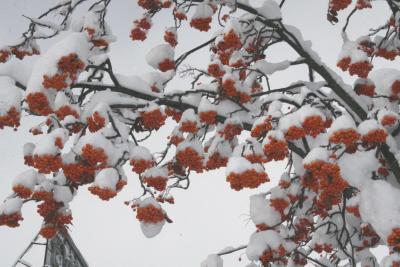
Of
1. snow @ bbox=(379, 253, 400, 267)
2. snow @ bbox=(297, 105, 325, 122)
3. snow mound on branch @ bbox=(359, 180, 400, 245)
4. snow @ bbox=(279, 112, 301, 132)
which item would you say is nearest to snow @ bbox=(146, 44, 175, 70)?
snow @ bbox=(279, 112, 301, 132)

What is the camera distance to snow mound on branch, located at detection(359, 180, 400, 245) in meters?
3.22

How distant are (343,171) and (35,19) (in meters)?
4.07

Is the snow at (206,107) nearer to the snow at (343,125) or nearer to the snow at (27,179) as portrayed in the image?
the snow at (343,125)

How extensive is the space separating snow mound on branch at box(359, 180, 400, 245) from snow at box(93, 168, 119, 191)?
2.07 metres

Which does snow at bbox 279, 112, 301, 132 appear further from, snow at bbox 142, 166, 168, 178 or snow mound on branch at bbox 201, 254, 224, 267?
snow mound on branch at bbox 201, 254, 224, 267

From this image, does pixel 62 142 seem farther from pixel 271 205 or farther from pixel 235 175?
pixel 271 205

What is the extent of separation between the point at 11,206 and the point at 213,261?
2414mm

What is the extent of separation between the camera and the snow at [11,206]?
156 inches

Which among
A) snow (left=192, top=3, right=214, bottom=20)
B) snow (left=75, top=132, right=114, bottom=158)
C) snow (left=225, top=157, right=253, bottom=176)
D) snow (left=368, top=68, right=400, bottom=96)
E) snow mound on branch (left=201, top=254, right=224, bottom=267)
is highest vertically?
snow (left=192, top=3, right=214, bottom=20)

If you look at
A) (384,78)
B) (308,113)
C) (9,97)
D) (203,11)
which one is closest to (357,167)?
(308,113)

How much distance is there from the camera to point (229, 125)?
448cm

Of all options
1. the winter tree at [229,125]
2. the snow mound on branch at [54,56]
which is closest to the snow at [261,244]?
the winter tree at [229,125]

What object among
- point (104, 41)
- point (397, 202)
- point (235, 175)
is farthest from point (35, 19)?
point (397, 202)

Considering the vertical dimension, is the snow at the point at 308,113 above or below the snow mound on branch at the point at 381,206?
above
